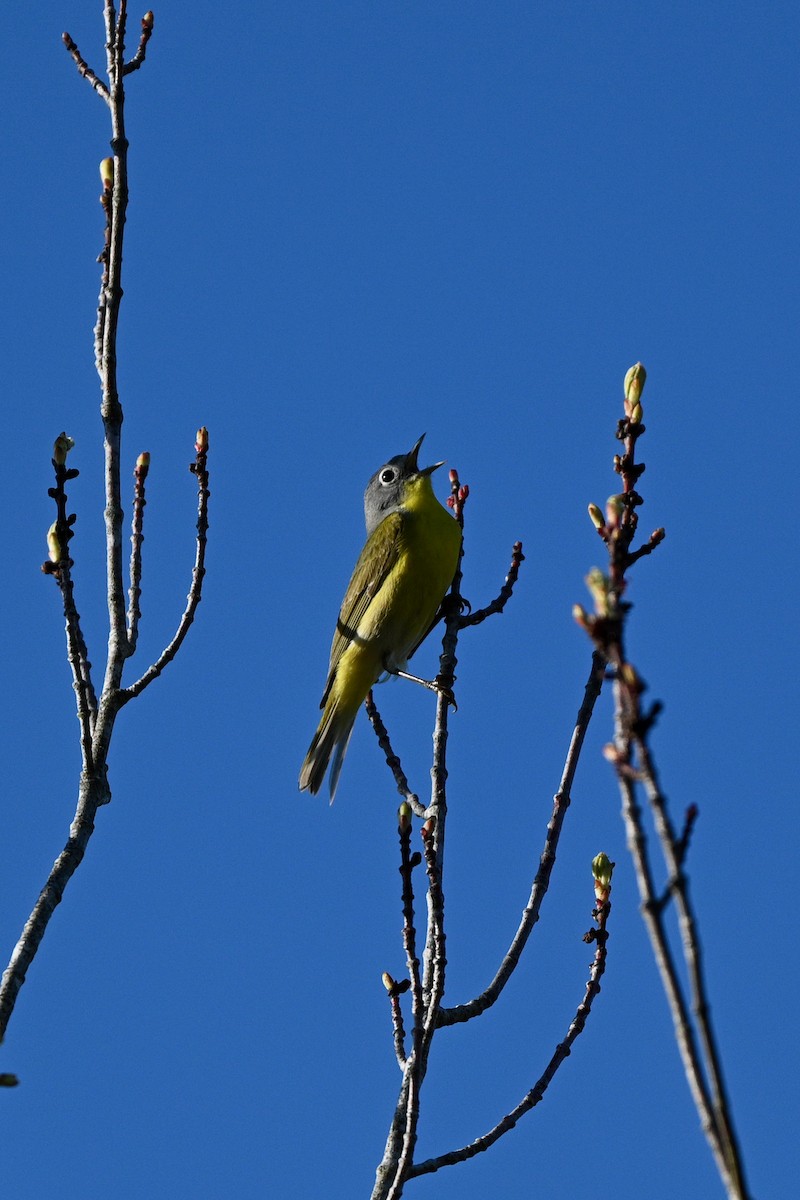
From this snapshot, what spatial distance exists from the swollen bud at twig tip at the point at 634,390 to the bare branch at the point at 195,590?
57.5 inches

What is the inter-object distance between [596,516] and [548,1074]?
1.88 metres

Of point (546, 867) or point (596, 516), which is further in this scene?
point (546, 867)

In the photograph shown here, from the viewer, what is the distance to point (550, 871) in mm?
4613

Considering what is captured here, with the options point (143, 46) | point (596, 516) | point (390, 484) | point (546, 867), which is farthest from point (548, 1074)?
point (390, 484)

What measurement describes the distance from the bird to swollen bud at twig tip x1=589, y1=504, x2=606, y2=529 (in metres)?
4.24

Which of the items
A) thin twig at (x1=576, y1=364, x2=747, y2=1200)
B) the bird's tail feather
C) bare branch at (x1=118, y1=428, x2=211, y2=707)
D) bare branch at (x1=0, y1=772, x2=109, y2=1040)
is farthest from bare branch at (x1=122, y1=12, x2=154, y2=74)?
the bird's tail feather

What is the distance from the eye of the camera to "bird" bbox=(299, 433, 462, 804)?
8266 mm

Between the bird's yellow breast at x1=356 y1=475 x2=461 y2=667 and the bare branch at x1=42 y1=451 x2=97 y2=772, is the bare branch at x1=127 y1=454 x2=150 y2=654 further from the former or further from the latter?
the bird's yellow breast at x1=356 y1=475 x2=461 y2=667

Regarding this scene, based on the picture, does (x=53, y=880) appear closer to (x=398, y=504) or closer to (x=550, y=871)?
(x=550, y=871)

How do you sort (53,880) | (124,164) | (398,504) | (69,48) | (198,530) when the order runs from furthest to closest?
(398,504) < (69,48) < (198,530) < (124,164) < (53,880)

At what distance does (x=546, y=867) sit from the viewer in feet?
15.1

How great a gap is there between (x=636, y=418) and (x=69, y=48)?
2.70 meters

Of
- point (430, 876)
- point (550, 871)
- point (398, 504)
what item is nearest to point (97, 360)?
point (430, 876)

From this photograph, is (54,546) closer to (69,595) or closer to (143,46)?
(69,595)
